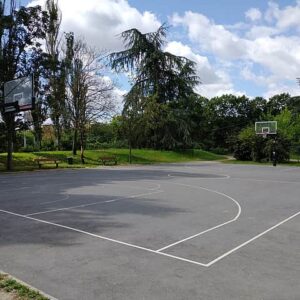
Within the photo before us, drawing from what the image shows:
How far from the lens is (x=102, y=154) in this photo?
44.4m

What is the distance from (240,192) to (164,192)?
3.01 metres

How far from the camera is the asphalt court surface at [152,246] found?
555 cm

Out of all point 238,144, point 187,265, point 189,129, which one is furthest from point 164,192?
point 189,129

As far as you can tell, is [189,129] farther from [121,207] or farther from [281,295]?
[281,295]

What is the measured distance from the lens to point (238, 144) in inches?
1940

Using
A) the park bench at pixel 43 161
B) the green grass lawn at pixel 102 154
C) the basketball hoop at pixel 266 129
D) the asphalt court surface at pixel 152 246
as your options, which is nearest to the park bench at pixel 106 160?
the green grass lawn at pixel 102 154

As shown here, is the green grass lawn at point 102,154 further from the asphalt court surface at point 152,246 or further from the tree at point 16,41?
the asphalt court surface at point 152,246

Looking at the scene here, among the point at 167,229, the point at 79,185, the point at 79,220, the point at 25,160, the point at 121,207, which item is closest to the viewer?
the point at 167,229

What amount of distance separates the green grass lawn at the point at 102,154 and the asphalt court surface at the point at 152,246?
20613 mm

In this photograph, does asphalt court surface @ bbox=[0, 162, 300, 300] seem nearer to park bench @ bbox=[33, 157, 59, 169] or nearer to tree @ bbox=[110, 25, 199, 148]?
park bench @ bbox=[33, 157, 59, 169]

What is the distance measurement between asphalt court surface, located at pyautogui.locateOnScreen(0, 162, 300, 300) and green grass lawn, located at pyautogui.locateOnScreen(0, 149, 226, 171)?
2061 centimetres

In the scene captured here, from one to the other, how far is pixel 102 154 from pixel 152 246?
3705 centimetres

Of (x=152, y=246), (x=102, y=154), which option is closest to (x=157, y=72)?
(x=102, y=154)

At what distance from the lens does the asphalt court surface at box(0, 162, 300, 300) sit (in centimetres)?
555
